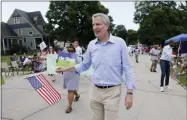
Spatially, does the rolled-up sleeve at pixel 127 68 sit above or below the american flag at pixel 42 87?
above

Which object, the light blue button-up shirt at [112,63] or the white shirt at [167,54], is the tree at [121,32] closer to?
the white shirt at [167,54]

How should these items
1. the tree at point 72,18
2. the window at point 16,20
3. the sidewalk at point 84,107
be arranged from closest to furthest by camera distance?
the sidewalk at point 84,107, the tree at point 72,18, the window at point 16,20

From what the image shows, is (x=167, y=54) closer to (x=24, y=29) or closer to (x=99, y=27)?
(x=99, y=27)

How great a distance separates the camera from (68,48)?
602cm

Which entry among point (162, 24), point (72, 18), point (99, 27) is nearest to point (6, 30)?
point (72, 18)

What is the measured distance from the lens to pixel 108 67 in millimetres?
3051

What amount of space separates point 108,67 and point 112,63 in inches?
2.8

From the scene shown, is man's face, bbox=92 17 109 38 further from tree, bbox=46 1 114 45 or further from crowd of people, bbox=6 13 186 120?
tree, bbox=46 1 114 45

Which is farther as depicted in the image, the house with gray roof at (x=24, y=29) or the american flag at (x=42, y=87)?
the house with gray roof at (x=24, y=29)

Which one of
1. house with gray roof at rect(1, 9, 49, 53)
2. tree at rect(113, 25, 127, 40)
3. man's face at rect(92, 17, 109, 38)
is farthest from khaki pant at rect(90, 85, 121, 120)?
tree at rect(113, 25, 127, 40)

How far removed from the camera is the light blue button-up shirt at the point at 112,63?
3.03 m

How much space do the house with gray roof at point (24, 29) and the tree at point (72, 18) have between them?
742 centimetres

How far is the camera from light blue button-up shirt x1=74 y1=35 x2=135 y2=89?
303 centimetres

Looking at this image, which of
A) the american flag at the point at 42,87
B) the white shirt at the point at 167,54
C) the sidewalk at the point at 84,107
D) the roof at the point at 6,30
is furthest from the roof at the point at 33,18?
the american flag at the point at 42,87
